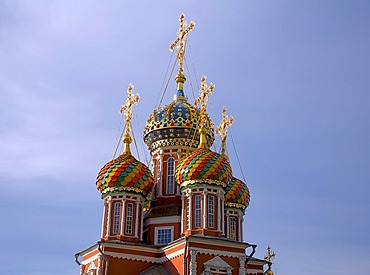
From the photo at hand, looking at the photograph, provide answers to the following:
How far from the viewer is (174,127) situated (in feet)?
84.1

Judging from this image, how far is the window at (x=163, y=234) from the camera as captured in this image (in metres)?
22.8

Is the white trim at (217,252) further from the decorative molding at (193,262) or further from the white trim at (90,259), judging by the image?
the white trim at (90,259)

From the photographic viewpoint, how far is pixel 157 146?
25984mm

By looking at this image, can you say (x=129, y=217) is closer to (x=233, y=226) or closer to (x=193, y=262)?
(x=193, y=262)

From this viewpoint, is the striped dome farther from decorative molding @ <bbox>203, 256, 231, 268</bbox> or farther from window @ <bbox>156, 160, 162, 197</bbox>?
decorative molding @ <bbox>203, 256, 231, 268</bbox>

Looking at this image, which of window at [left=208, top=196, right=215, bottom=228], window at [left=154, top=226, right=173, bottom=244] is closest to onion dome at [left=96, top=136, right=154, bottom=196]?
window at [left=154, top=226, right=173, bottom=244]

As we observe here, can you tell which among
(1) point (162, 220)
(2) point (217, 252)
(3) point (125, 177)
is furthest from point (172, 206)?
(2) point (217, 252)

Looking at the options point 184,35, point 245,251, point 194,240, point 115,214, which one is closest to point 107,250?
point 115,214

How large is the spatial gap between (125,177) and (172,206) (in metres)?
2.47

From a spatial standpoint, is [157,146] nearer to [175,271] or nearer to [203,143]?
[203,143]

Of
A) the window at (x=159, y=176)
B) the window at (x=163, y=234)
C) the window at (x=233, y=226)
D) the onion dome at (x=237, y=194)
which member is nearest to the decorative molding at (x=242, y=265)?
the window at (x=163, y=234)

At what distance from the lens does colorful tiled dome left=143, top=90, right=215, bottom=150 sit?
2564 cm

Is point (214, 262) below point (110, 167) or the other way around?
below

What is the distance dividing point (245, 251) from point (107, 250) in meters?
5.03
